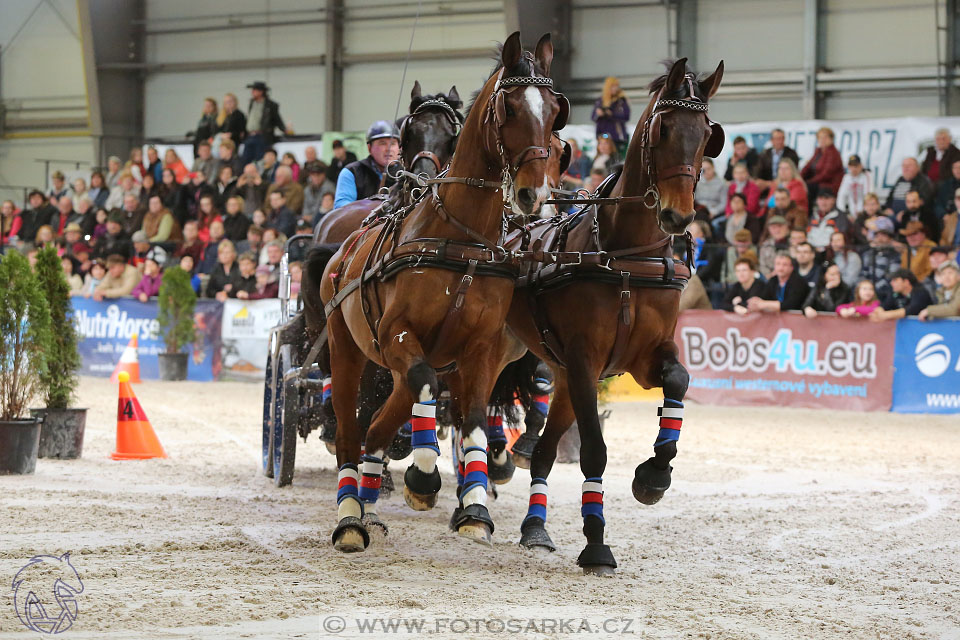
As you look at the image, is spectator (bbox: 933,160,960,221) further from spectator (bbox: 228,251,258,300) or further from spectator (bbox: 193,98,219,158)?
spectator (bbox: 193,98,219,158)

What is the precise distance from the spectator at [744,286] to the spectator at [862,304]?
99cm

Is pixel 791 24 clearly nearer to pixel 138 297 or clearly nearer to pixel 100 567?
pixel 138 297

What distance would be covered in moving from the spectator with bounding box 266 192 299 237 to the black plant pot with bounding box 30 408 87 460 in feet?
29.8

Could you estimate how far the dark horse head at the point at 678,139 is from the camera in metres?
5.00

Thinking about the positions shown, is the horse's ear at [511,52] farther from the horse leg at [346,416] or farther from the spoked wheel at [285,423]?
the spoked wheel at [285,423]

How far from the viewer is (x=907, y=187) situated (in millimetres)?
14492

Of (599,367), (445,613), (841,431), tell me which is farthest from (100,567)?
(841,431)

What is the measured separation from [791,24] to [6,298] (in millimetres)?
14096

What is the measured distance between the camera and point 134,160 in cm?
2178

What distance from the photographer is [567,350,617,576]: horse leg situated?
527cm

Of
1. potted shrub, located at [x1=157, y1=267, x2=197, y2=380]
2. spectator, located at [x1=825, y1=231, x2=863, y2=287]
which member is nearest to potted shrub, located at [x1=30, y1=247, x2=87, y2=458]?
potted shrub, located at [x1=157, y1=267, x2=197, y2=380]

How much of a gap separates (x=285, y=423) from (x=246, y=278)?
9319 millimetres

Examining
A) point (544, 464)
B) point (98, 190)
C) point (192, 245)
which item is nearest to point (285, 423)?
point (544, 464)

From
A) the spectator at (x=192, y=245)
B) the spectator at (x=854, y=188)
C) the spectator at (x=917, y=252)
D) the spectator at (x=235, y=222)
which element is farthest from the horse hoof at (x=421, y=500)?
the spectator at (x=192, y=245)
